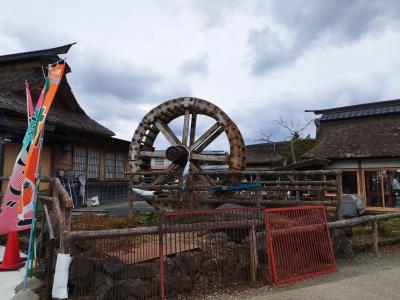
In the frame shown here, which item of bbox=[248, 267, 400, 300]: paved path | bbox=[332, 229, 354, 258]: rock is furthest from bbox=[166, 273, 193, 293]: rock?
bbox=[332, 229, 354, 258]: rock

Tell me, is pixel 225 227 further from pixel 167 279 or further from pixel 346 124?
pixel 346 124

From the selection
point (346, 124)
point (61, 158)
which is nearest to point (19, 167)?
point (61, 158)

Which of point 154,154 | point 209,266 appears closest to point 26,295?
point 209,266

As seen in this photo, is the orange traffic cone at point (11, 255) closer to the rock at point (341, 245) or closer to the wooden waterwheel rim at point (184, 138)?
the wooden waterwheel rim at point (184, 138)

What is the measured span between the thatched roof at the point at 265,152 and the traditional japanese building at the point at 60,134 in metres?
15.1

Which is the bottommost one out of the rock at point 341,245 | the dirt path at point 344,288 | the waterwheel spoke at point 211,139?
the dirt path at point 344,288

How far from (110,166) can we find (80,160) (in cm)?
212

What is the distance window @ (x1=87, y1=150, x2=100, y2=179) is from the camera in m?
13.5

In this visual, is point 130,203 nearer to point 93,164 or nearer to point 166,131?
point 166,131

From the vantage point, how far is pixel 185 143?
33.9 feet

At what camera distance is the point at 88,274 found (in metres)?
4.44

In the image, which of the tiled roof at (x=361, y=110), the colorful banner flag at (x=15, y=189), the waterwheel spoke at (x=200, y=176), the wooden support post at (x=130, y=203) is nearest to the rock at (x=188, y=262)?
the colorful banner flag at (x=15, y=189)

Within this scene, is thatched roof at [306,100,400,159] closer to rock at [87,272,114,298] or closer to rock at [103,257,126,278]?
rock at [103,257,126,278]

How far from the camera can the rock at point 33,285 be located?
14.4ft
